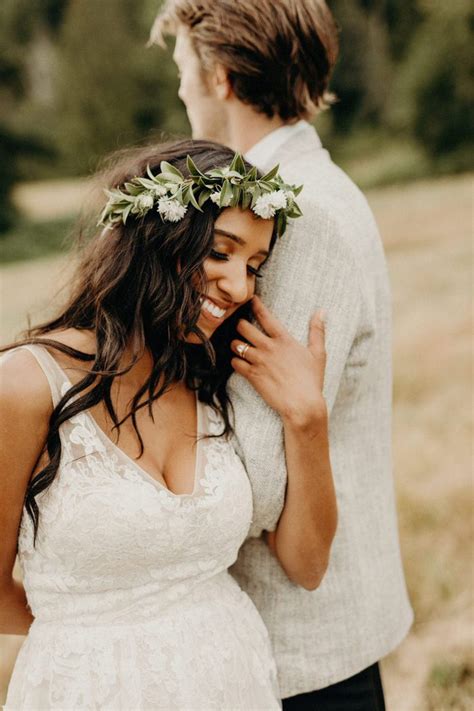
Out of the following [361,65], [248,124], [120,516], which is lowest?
[120,516]

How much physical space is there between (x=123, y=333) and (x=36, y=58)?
81.1ft

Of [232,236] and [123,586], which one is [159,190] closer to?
[232,236]

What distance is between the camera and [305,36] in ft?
7.65

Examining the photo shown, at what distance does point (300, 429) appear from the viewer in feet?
6.62

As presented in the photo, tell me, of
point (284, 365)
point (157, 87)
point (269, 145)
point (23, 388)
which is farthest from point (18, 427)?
point (157, 87)

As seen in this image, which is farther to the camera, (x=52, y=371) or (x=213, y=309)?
(x=213, y=309)

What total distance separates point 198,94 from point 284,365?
0.92 metres

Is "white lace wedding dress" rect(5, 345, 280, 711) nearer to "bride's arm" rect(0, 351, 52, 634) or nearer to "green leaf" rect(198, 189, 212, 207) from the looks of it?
"bride's arm" rect(0, 351, 52, 634)

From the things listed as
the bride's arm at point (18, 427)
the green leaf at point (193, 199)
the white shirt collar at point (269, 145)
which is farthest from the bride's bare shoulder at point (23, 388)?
the white shirt collar at point (269, 145)

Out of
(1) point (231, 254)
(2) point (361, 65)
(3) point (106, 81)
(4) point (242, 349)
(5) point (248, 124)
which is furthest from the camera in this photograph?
(3) point (106, 81)

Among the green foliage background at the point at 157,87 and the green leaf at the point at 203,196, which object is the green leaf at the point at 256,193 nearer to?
the green leaf at the point at 203,196

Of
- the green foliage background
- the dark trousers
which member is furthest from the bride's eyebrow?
the green foliage background

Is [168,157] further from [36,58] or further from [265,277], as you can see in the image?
[36,58]

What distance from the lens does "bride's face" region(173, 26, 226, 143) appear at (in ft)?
7.94
